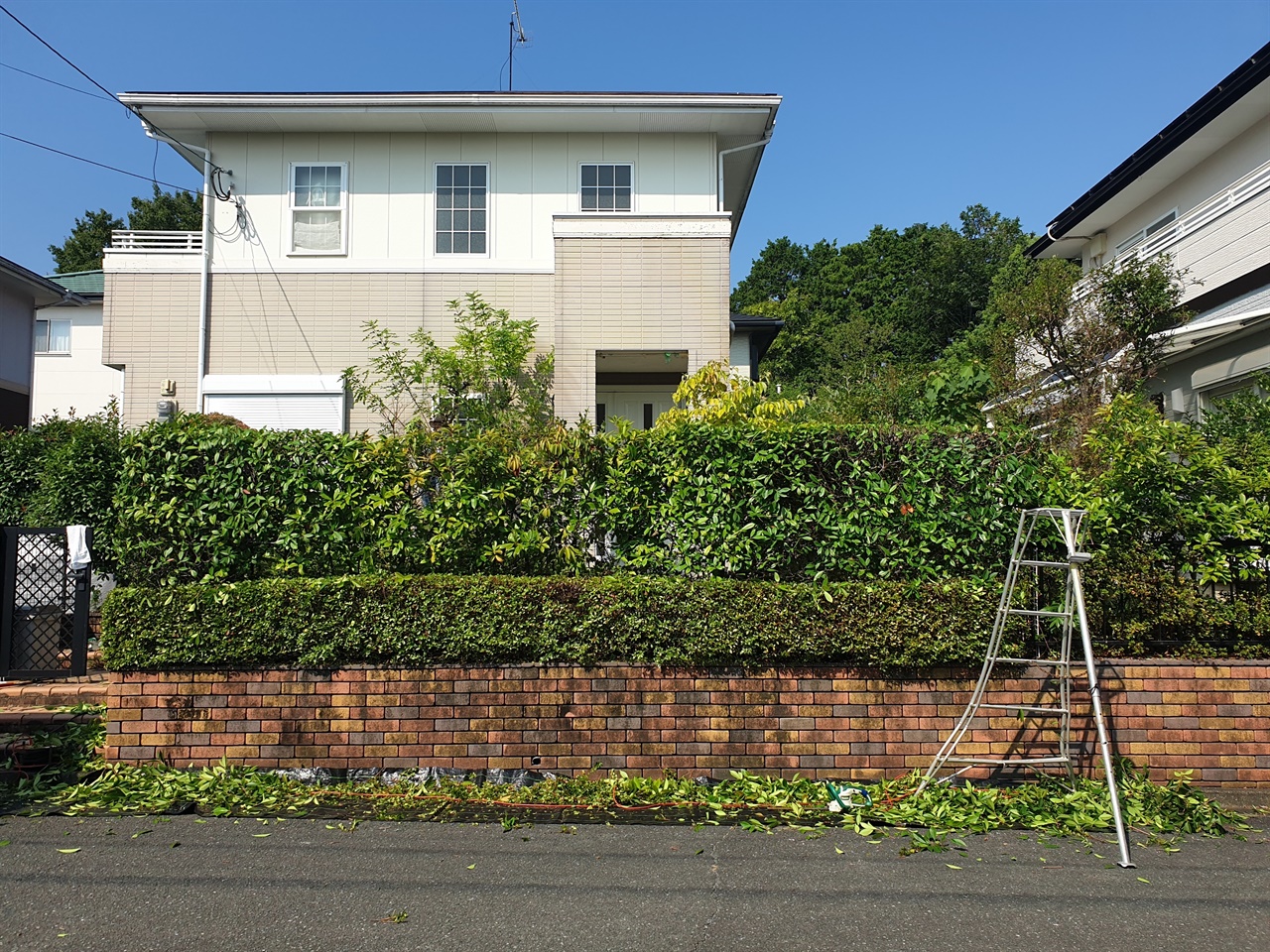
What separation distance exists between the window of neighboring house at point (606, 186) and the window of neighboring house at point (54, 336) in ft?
61.3

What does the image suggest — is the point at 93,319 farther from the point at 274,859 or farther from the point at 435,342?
the point at 274,859

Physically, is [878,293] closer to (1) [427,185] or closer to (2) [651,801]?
(1) [427,185]

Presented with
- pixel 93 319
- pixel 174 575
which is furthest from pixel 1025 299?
pixel 93 319

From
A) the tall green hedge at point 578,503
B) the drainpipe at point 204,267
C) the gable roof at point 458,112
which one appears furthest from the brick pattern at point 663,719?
the gable roof at point 458,112

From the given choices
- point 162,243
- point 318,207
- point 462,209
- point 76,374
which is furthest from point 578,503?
point 76,374

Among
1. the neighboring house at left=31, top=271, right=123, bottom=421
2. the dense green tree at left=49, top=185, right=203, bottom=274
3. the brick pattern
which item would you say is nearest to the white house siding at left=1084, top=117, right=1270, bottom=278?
the brick pattern

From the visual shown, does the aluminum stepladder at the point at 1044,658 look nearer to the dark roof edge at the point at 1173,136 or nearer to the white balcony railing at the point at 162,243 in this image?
the dark roof edge at the point at 1173,136

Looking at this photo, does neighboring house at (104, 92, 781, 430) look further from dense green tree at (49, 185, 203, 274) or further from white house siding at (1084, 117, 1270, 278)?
dense green tree at (49, 185, 203, 274)

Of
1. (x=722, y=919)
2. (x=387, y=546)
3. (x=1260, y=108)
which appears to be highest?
(x=1260, y=108)

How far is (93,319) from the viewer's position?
2328 cm

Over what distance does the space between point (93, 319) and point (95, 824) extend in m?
23.2

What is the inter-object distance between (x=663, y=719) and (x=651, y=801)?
1.73 feet

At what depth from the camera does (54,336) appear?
76.2ft

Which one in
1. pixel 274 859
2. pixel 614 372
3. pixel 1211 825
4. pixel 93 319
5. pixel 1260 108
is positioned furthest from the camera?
pixel 93 319
